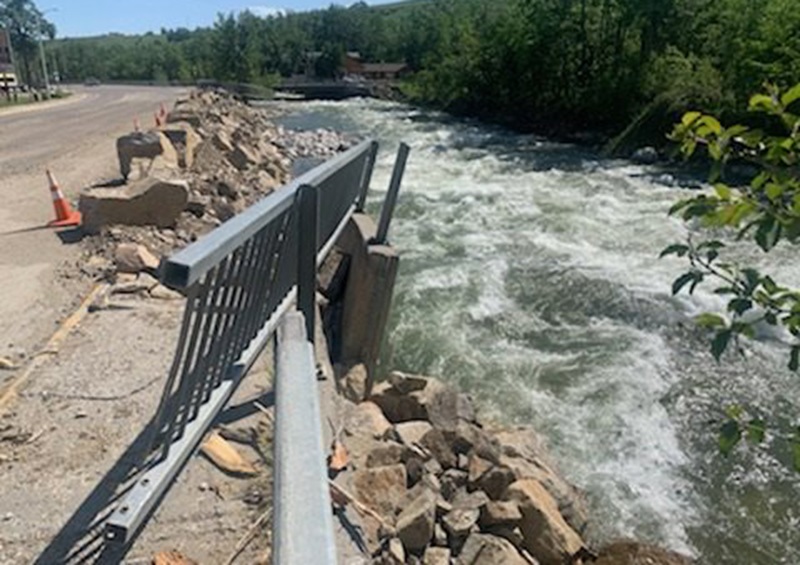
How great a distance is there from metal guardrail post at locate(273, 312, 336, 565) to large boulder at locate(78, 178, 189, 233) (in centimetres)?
692

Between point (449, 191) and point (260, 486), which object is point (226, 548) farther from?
point (449, 191)

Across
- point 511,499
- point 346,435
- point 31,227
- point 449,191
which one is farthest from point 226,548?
point 449,191

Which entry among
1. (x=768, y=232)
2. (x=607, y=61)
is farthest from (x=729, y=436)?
(x=607, y=61)

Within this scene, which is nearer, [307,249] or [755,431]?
[755,431]

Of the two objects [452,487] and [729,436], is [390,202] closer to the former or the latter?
[452,487]

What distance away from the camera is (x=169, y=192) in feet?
26.7

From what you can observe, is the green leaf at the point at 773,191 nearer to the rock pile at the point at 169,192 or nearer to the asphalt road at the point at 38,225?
the asphalt road at the point at 38,225

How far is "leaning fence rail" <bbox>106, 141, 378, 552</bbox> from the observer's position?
8.23 feet

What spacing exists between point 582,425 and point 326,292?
11.3 feet

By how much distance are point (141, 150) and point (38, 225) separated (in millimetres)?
2461

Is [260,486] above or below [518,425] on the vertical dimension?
above

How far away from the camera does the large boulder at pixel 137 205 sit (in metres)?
7.96

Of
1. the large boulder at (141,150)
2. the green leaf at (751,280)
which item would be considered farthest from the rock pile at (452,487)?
the large boulder at (141,150)

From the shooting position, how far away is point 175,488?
3430mm
